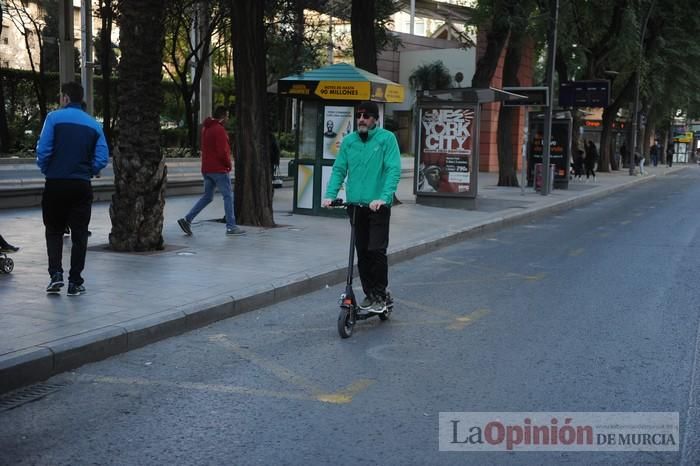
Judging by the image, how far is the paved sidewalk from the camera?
19.9 ft

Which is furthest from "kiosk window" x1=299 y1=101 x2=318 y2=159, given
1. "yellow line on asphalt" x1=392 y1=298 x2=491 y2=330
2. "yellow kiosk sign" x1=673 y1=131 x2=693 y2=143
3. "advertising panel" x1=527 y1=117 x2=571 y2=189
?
"yellow kiosk sign" x1=673 y1=131 x2=693 y2=143

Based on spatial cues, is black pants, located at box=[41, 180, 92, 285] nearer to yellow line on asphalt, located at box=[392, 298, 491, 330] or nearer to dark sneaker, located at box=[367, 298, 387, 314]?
dark sneaker, located at box=[367, 298, 387, 314]

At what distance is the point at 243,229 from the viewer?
1300 cm

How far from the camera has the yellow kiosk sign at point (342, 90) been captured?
14.8 m

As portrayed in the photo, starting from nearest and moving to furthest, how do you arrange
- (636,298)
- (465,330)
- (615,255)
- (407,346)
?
(407,346) < (465,330) < (636,298) < (615,255)

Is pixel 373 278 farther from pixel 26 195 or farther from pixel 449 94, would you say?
pixel 449 94

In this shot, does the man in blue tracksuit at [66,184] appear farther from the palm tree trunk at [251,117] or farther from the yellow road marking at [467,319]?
the palm tree trunk at [251,117]

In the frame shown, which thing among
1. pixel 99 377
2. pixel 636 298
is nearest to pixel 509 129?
pixel 636 298

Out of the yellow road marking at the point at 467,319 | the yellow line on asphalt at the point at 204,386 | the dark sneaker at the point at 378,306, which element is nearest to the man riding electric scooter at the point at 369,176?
the dark sneaker at the point at 378,306

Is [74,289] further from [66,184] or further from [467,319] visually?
[467,319]

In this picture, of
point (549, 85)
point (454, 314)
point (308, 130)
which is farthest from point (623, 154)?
point (454, 314)

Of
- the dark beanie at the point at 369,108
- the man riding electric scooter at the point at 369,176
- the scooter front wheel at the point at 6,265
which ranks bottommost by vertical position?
the scooter front wheel at the point at 6,265

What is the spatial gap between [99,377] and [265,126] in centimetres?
823

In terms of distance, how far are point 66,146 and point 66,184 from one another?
349 mm
